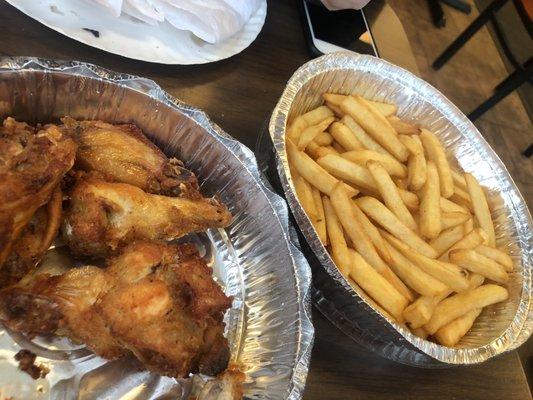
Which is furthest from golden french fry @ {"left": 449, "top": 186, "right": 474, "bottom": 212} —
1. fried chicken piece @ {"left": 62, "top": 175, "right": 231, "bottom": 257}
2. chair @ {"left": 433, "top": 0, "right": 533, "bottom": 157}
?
chair @ {"left": 433, "top": 0, "right": 533, "bottom": 157}

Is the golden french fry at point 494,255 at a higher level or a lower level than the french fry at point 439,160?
lower

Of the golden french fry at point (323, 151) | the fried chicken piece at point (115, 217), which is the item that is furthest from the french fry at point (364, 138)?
the fried chicken piece at point (115, 217)

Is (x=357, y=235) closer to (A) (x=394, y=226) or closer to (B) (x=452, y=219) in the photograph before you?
(A) (x=394, y=226)

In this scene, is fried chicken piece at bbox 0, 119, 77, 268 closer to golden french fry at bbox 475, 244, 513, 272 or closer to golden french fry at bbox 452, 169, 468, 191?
golden french fry at bbox 475, 244, 513, 272

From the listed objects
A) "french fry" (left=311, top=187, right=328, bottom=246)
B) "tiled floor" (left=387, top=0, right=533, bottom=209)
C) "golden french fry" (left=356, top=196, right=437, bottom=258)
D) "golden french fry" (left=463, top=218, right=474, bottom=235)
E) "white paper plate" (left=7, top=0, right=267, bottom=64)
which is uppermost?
"golden french fry" (left=463, top=218, right=474, bottom=235)

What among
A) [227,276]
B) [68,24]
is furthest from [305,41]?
[227,276]

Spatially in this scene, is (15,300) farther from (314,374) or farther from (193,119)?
(314,374)

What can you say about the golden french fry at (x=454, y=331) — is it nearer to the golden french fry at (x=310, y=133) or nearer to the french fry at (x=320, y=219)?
the french fry at (x=320, y=219)
